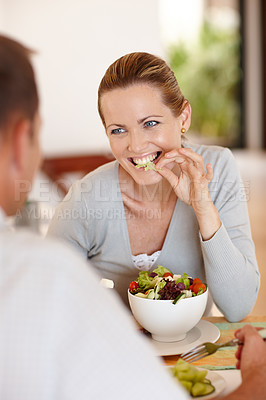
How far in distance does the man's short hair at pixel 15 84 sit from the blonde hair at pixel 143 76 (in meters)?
0.87

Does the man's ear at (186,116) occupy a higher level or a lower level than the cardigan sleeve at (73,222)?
higher

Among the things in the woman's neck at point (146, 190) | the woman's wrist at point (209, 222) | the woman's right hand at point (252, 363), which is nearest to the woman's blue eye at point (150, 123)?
the woman's neck at point (146, 190)

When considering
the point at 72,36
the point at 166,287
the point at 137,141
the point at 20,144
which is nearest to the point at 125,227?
the point at 137,141

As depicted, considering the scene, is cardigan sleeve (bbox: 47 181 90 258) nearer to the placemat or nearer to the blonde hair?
the blonde hair

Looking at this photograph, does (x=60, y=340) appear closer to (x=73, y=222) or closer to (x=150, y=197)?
(x=73, y=222)

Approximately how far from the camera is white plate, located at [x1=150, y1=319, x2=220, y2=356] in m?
1.23

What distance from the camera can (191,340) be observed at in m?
1.29

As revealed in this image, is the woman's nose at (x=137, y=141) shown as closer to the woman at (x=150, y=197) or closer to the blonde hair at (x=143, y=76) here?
the woman at (x=150, y=197)

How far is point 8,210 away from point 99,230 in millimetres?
907

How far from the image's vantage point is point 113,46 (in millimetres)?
3955

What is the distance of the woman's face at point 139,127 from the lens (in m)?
1.58

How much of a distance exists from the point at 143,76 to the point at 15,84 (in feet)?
3.06

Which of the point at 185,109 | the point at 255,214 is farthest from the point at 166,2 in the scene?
the point at 185,109

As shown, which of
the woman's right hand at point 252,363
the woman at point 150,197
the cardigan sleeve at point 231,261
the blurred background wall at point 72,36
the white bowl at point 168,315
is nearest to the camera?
the woman's right hand at point 252,363
